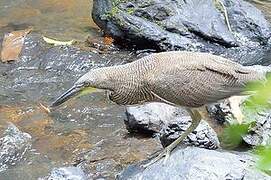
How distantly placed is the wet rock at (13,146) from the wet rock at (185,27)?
2.48m

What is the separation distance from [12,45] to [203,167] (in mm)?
4386

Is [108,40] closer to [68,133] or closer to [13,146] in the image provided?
[68,133]

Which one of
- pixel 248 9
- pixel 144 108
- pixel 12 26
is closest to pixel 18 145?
pixel 144 108

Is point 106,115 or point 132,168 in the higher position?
point 132,168

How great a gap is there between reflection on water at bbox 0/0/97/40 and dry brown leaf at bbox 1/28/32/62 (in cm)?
31

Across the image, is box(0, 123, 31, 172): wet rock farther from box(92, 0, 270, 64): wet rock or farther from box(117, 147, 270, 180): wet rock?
box(92, 0, 270, 64): wet rock

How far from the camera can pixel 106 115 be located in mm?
5750

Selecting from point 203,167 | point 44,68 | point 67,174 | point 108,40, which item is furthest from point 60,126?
point 203,167

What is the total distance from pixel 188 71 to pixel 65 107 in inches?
98.3

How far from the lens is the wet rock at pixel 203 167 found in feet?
11.5

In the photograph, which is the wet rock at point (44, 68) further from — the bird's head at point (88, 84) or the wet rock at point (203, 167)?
the wet rock at point (203, 167)

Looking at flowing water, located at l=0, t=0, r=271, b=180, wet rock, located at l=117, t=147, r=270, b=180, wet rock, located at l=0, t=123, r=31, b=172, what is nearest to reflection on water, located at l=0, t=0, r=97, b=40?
flowing water, located at l=0, t=0, r=271, b=180

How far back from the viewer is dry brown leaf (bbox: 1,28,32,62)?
281 inches

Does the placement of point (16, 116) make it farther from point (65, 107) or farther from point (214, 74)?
point (214, 74)
